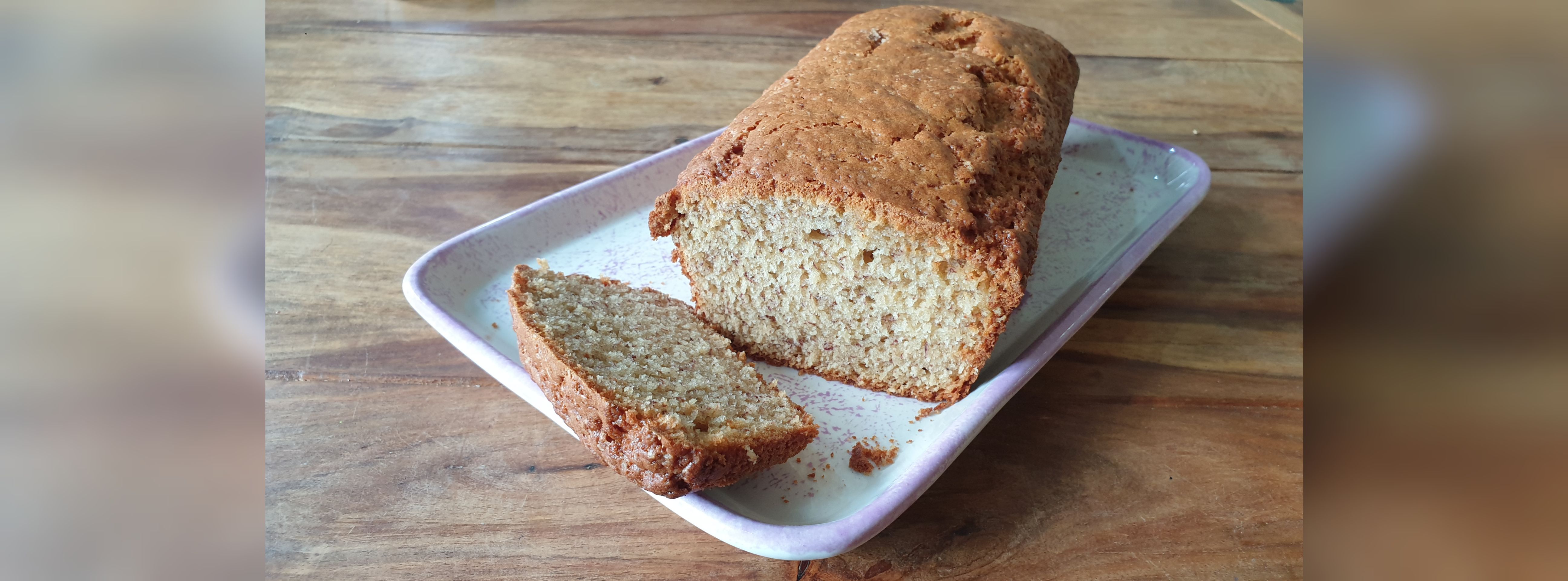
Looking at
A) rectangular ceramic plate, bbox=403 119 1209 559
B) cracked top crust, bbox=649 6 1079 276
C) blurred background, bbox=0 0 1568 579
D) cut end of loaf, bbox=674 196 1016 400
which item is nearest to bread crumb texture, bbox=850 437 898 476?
rectangular ceramic plate, bbox=403 119 1209 559

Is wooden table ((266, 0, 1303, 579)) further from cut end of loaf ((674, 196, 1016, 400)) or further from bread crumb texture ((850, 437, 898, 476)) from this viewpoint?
cut end of loaf ((674, 196, 1016, 400))
